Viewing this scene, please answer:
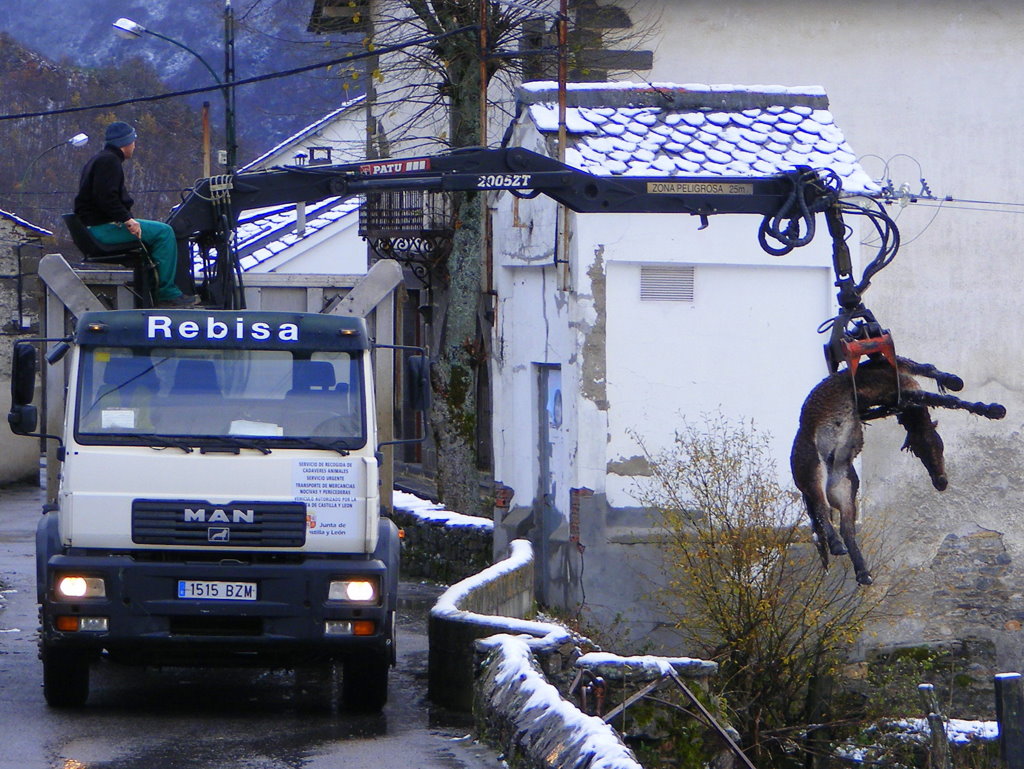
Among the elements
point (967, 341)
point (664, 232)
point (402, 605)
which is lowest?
point (402, 605)

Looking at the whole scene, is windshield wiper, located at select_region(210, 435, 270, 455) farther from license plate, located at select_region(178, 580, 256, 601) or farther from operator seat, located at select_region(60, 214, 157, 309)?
operator seat, located at select_region(60, 214, 157, 309)

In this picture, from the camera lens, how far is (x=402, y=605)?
1530 centimetres

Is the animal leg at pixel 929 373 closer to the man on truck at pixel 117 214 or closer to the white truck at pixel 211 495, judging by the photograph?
the white truck at pixel 211 495

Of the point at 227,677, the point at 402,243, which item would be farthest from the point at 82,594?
the point at 402,243

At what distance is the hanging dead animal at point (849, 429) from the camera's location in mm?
7332

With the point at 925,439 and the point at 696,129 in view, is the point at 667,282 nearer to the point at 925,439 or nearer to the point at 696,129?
the point at 696,129

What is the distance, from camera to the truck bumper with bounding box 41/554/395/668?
897cm

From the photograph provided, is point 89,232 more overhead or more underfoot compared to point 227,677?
more overhead

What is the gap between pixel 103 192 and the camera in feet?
32.6

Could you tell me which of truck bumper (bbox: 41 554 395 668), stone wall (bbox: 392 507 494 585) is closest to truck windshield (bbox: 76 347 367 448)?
truck bumper (bbox: 41 554 395 668)

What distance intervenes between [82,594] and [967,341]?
1016 cm

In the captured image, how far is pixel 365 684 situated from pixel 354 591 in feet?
2.96

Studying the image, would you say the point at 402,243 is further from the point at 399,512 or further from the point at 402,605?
the point at 402,605

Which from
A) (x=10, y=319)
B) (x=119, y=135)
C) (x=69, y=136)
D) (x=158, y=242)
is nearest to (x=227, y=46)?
(x=119, y=135)
